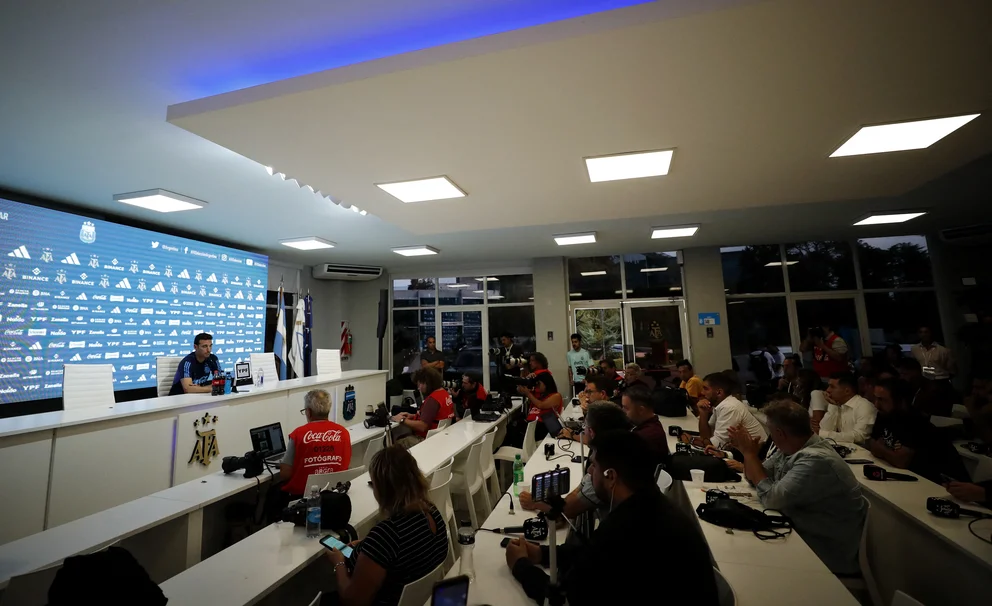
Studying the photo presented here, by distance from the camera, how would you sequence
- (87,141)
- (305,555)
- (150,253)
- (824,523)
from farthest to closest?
1. (150,253)
2. (87,141)
3. (824,523)
4. (305,555)

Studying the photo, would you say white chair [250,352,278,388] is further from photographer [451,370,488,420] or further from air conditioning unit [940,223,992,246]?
air conditioning unit [940,223,992,246]

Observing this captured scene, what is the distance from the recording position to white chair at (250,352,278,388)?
5156 mm

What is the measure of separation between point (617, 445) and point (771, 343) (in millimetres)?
7745

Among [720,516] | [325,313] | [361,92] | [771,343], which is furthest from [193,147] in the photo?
[771,343]

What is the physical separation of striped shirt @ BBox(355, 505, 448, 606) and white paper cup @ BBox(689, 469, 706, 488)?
1810 millimetres

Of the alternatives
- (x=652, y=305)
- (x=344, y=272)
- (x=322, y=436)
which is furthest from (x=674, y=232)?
(x=344, y=272)

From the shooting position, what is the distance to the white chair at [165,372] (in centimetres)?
457

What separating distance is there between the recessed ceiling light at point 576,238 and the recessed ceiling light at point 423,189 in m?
3.50

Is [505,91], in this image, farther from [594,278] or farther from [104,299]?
[594,278]

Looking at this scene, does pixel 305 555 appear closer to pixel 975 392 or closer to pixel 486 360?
pixel 975 392

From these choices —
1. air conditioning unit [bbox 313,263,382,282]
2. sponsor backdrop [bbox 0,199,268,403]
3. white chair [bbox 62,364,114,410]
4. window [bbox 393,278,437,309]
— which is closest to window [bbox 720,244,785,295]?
window [bbox 393,278,437,309]

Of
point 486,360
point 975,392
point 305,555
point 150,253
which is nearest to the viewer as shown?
A: point 305,555

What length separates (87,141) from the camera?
10.5ft

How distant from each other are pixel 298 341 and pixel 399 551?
6.58 meters
